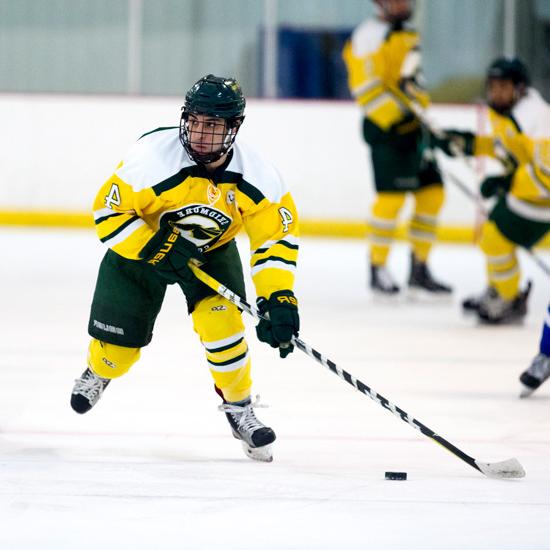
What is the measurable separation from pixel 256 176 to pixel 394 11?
3.31 metres

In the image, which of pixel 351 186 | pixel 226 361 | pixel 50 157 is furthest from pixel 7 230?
pixel 226 361

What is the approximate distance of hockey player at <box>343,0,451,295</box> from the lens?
242 inches

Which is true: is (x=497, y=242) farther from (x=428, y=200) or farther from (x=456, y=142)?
(x=428, y=200)

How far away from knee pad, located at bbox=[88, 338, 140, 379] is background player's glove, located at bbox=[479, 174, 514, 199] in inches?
98.1

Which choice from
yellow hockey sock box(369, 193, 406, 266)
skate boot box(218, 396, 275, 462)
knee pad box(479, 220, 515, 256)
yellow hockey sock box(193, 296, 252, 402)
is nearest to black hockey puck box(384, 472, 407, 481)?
skate boot box(218, 396, 275, 462)

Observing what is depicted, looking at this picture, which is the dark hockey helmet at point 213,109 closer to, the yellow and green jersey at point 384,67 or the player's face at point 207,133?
the player's face at point 207,133

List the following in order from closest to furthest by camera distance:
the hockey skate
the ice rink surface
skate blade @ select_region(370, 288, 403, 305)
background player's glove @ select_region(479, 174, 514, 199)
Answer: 1. the ice rink surface
2. background player's glove @ select_region(479, 174, 514, 199)
3. the hockey skate
4. skate blade @ select_region(370, 288, 403, 305)

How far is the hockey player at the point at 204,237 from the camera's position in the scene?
2.93m

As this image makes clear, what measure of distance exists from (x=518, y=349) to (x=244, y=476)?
2.23m

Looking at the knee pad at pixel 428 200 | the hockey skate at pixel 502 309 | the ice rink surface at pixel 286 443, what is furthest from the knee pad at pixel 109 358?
the knee pad at pixel 428 200

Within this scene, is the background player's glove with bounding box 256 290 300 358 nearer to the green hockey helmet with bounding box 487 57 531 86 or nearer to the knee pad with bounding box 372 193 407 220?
the green hockey helmet with bounding box 487 57 531 86

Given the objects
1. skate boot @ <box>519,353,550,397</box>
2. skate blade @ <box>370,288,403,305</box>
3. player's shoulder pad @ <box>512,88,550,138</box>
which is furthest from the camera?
skate blade @ <box>370,288,403,305</box>

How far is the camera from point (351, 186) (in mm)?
8352

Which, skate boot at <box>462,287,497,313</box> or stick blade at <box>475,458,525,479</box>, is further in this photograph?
skate boot at <box>462,287,497,313</box>
